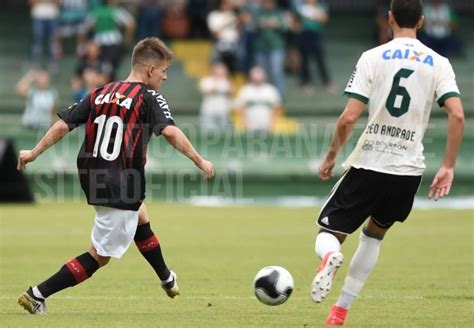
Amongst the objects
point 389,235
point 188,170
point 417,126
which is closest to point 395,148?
point 417,126

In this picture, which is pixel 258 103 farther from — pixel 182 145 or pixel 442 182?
pixel 442 182

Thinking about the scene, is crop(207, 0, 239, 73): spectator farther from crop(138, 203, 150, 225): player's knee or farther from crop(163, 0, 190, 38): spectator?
crop(138, 203, 150, 225): player's knee

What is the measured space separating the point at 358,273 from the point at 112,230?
186cm

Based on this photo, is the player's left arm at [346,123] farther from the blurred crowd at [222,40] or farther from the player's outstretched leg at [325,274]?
the blurred crowd at [222,40]

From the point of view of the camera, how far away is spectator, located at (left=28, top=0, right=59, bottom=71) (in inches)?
1123

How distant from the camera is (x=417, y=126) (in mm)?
8547

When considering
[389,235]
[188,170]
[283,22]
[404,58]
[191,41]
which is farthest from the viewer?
[191,41]

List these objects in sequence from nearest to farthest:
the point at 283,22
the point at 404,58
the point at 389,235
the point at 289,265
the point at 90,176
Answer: the point at 404,58, the point at 90,176, the point at 289,265, the point at 389,235, the point at 283,22

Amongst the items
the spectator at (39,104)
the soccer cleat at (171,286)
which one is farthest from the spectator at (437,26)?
the soccer cleat at (171,286)

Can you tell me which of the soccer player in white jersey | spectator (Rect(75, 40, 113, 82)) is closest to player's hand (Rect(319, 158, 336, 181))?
the soccer player in white jersey

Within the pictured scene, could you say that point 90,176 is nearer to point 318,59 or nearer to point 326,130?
point 326,130

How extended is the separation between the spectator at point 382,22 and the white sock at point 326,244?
68.1 feet

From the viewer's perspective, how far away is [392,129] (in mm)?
8539

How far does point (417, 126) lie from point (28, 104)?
18558mm
